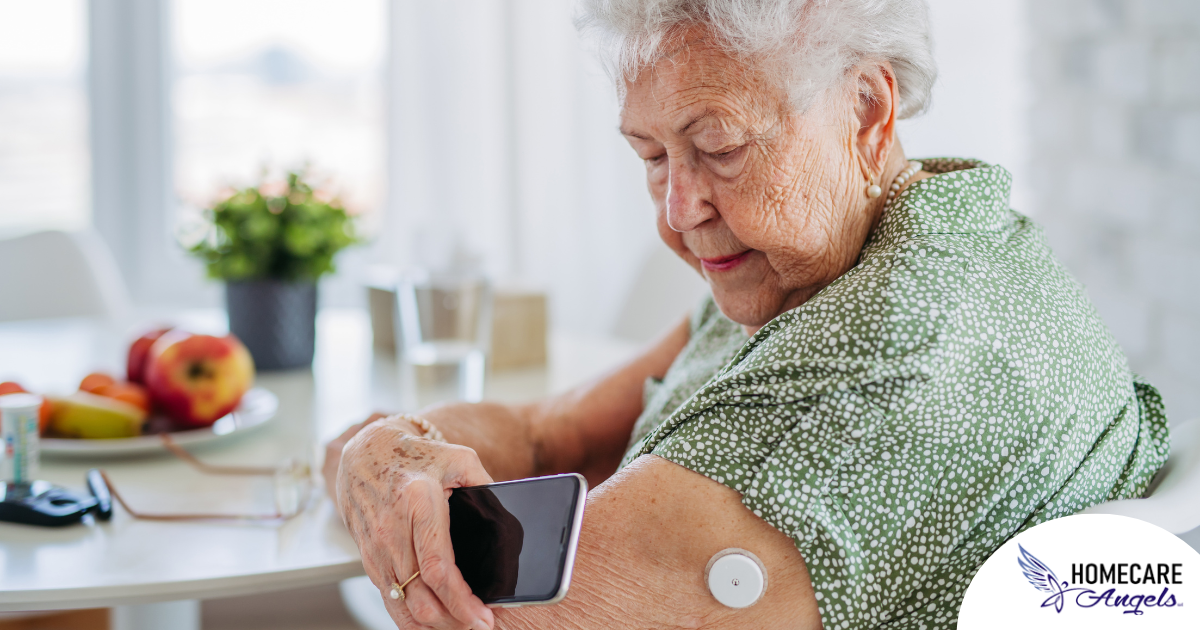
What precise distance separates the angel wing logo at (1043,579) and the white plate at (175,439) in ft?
3.28

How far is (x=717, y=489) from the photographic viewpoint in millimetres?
751

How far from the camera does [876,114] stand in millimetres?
909

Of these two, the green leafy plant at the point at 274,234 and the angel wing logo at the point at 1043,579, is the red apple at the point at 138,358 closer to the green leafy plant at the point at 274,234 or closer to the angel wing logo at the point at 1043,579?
the green leafy plant at the point at 274,234

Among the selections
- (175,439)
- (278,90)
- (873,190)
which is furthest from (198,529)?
(278,90)

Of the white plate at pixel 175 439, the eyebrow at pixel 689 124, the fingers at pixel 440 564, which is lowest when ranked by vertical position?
the white plate at pixel 175 439

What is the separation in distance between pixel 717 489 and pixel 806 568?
0.30 ft

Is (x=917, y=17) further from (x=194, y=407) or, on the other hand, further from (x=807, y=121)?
(x=194, y=407)

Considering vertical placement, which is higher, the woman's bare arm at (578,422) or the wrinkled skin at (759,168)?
the wrinkled skin at (759,168)

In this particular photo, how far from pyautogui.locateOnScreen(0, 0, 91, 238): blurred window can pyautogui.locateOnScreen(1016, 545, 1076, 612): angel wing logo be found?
351cm

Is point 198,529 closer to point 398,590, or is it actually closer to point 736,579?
point 398,590

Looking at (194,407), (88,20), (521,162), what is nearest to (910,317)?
(194,407)

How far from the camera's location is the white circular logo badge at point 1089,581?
72 centimetres

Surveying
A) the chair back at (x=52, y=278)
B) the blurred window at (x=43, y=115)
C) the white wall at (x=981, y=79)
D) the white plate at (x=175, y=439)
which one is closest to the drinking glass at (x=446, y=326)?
the white plate at (x=175, y=439)

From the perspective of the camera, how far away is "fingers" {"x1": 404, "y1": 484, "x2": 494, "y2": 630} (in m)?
0.75
